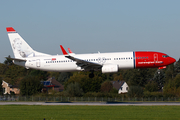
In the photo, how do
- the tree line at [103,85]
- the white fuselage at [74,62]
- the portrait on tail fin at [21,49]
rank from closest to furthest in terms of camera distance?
the white fuselage at [74,62] → the portrait on tail fin at [21,49] → the tree line at [103,85]

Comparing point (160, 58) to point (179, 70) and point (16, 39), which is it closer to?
point (16, 39)

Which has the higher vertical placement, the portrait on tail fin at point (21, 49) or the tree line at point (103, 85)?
the portrait on tail fin at point (21, 49)

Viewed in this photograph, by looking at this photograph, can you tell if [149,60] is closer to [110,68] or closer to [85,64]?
[110,68]

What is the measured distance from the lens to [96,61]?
45.8 m

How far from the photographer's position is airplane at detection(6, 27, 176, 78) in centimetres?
4481

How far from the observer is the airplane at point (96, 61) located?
44.8 meters

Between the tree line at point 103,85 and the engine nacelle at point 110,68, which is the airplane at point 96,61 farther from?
the tree line at point 103,85

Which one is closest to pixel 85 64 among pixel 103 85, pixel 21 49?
pixel 21 49

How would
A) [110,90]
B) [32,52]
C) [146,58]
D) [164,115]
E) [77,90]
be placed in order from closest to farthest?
[164,115]
[146,58]
[32,52]
[77,90]
[110,90]

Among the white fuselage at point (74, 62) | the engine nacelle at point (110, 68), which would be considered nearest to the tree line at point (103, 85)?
the white fuselage at point (74, 62)

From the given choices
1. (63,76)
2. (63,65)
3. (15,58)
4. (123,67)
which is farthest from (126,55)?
(63,76)

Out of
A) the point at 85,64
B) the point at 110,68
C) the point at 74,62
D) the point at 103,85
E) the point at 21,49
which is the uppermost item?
the point at 21,49

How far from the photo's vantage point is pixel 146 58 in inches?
1761

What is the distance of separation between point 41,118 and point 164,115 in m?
13.9
